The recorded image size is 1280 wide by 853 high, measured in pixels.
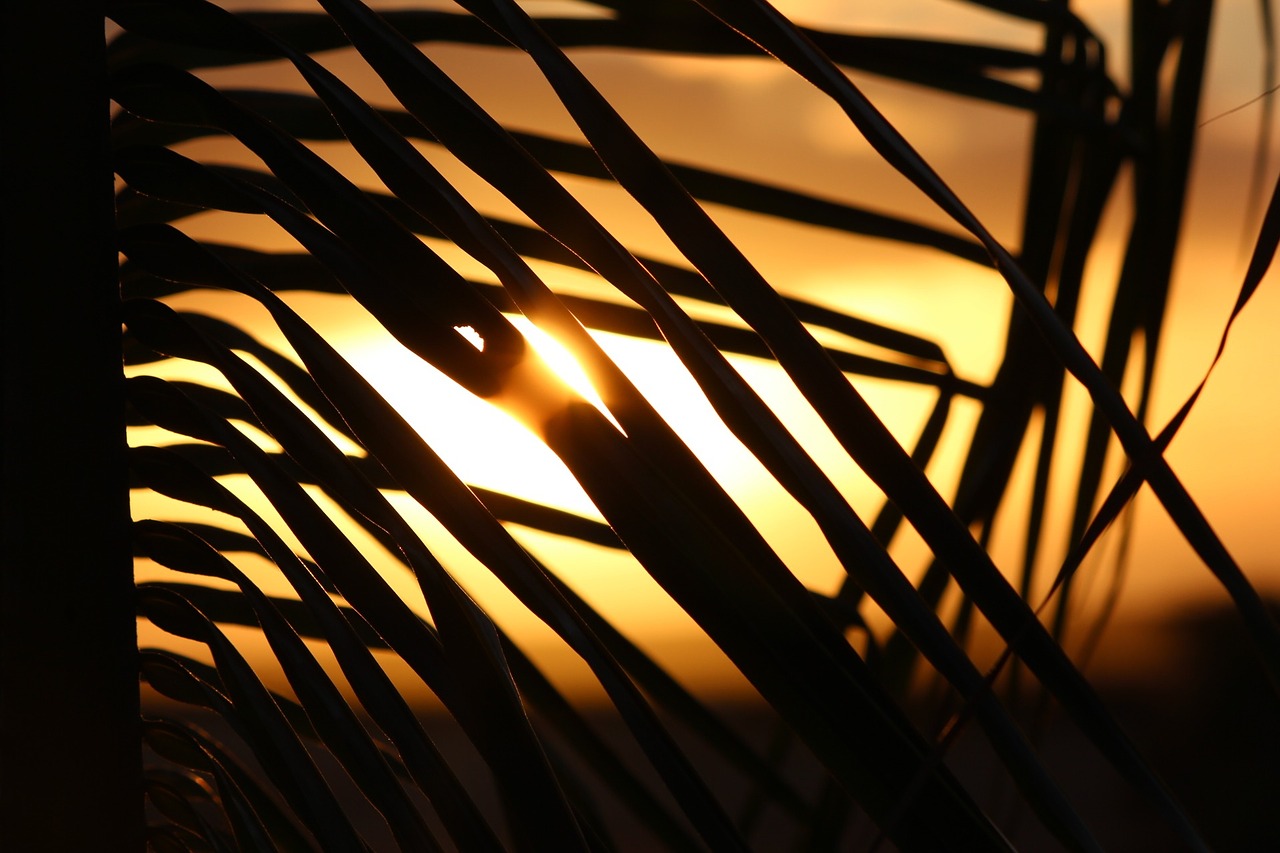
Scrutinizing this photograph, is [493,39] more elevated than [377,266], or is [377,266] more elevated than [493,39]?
[493,39]

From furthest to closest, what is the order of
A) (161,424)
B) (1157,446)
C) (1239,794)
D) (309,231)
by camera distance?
1. (1239,794)
2. (161,424)
3. (309,231)
4. (1157,446)

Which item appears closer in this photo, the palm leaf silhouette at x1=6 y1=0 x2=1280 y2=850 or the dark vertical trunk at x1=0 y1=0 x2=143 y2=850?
the palm leaf silhouette at x1=6 y1=0 x2=1280 y2=850

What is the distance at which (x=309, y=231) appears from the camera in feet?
1.03

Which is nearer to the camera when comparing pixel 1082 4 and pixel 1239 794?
pixel 1082 4

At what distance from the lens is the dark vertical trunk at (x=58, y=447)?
1.24 ft

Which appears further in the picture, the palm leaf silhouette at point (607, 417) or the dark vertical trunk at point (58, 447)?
the dark vertical trunk at point (58, 447)

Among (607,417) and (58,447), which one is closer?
(607,417)

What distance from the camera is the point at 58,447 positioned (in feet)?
1.28

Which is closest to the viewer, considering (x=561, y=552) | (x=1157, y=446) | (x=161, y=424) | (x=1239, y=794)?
(x=1157, y=446)

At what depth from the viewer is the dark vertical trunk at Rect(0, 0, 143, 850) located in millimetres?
379

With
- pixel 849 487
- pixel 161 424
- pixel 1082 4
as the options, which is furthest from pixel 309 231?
pixel 849 487

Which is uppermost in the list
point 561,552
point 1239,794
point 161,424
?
point 1239,794

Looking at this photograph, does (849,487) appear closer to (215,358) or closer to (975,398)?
(975,398)

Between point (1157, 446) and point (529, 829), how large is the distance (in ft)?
0.57
